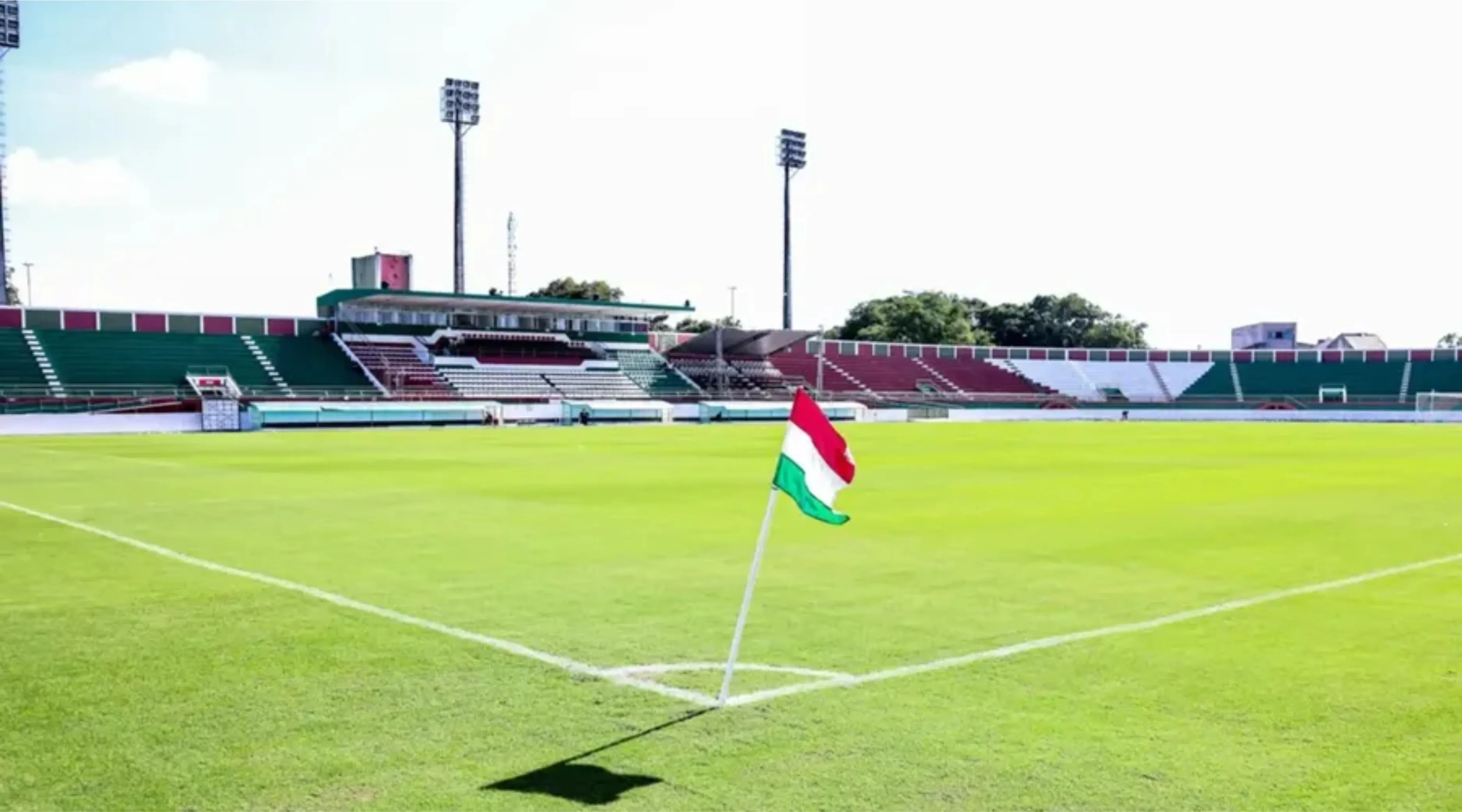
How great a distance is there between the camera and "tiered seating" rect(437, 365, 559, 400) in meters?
73.0

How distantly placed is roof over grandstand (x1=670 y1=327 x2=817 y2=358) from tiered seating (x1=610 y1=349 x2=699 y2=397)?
353cm

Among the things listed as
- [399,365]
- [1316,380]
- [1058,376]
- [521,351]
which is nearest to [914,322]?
[1058,376]

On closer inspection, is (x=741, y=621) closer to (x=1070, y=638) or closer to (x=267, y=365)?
(x=1070, y=638)

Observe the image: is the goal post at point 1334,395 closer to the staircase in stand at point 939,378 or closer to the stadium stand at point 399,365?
the staircase in stand at point 939,378

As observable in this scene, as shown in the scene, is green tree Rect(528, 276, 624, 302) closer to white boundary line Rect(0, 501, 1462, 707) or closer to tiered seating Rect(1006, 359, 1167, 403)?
tiered seating Rect(1006, 359, 1167, 403)

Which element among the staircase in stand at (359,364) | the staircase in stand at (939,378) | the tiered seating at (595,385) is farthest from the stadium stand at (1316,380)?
the staircase in stand at (359,364)

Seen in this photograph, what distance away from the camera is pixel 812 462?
23.0ft

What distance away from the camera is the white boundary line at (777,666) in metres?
7.21

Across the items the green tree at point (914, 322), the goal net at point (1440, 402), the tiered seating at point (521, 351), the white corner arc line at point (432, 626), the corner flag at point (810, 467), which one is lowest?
the white corner arc line at point (432, 626)

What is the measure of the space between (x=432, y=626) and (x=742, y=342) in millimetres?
77374

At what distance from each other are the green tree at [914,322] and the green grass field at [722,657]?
4287 inches

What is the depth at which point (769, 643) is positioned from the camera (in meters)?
8.54

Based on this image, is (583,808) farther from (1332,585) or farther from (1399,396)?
(1399,396)

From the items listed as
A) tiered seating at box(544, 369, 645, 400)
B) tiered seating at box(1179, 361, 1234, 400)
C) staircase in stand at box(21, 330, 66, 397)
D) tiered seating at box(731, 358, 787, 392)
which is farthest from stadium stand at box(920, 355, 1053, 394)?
staircase in stand at box(21, 330, 66, 397)
